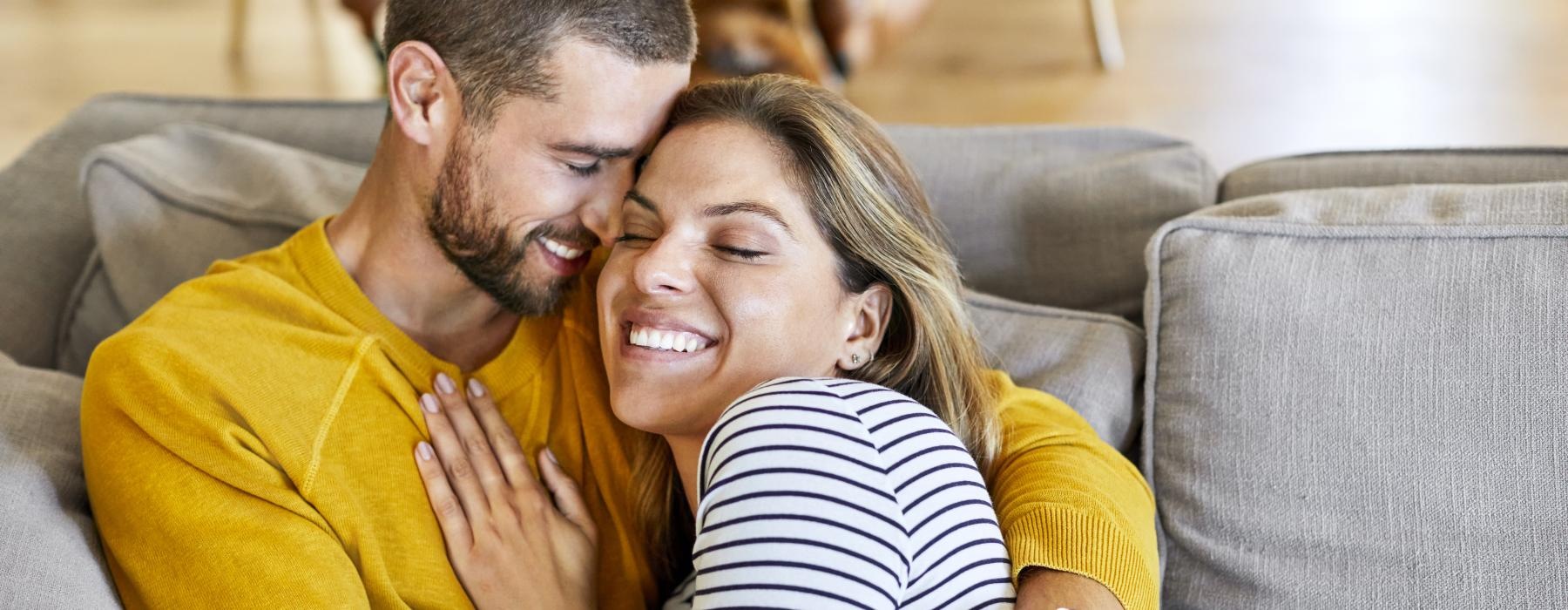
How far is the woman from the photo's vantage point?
3.62 feet

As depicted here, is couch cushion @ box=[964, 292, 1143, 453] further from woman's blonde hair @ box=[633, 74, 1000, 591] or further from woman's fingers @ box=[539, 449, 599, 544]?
woman's fingers @ box=[539, 449, 599, 544]

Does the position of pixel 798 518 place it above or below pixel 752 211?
below

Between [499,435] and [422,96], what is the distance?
43 centimetres

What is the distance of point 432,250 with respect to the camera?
162 cm

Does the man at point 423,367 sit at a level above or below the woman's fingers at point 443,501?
above

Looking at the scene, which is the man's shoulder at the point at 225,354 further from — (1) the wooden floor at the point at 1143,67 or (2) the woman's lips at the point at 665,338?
(1) the wooden floor at the point at 1143,67

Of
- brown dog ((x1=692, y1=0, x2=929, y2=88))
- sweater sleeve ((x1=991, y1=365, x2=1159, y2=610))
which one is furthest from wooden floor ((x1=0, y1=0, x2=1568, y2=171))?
sweater sleeve ((x1=991, y1=365, x2=1159, y2=610))

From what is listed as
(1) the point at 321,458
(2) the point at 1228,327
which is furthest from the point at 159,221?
(2) the point at 1228,327

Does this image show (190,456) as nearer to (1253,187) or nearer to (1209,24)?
(1253,187)

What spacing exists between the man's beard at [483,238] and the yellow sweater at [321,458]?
0.22ft

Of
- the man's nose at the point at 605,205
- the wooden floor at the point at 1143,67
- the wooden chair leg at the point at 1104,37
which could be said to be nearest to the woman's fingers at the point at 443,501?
the man's nose at the point at 605,205

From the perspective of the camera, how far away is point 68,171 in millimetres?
2043

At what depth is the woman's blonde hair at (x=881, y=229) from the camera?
4.55 feet

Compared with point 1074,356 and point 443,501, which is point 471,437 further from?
point 1074,356
